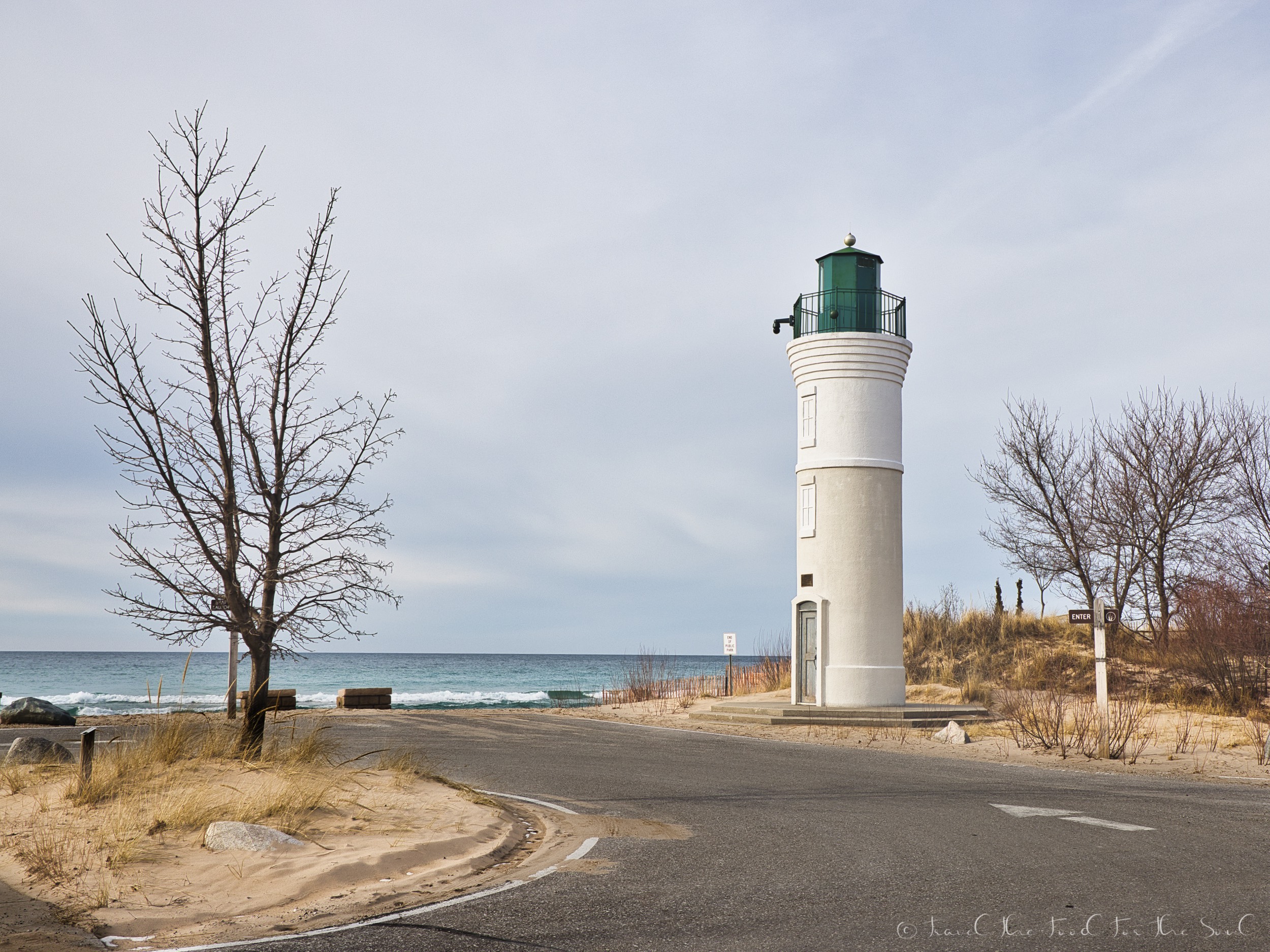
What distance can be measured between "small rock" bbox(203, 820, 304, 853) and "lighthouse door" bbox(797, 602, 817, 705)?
730 inches

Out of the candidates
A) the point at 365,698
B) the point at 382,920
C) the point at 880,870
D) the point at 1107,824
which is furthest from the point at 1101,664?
the point at 365,698

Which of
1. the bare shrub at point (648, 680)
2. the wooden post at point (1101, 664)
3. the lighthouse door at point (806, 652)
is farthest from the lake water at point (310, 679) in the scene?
the wooden post at point (1101, 664)

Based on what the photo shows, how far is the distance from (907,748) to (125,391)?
1384 cm

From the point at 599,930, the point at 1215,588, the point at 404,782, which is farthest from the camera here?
the point at 1215,588

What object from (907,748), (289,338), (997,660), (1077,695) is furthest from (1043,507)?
(289,338)

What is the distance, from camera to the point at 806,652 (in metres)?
25.1

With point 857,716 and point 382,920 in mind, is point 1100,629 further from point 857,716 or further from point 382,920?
point 382,920

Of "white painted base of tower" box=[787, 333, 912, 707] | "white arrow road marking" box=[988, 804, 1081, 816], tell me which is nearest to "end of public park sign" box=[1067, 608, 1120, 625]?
"white painted base of tower" box=[787, 333, 912, 707]

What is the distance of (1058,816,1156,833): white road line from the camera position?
911 cm

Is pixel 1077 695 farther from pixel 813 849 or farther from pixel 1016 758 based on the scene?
pixel 813 849

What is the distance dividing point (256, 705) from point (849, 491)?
1614 cm

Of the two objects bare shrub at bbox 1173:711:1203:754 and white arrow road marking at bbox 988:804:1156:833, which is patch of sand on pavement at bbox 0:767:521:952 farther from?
bare shrub at bbox 1173:711:1203:754

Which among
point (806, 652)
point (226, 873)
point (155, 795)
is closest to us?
point (226, 873)

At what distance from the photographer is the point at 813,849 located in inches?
322
